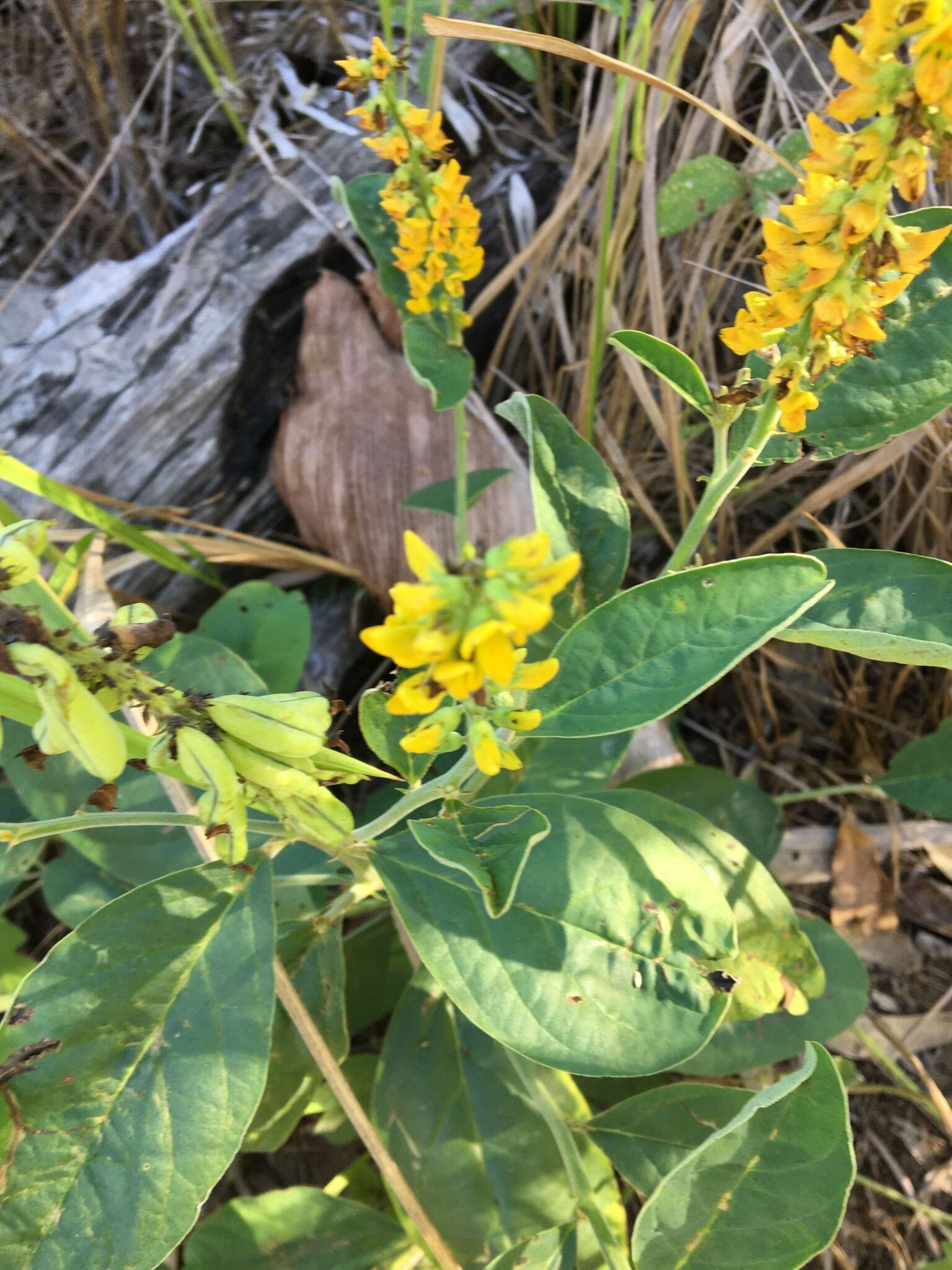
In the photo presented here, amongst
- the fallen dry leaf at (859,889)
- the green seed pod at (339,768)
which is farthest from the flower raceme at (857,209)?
the fallen dry leaf at (859,889)

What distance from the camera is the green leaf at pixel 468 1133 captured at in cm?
122

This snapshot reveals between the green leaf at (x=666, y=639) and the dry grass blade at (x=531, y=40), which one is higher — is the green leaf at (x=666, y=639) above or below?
below

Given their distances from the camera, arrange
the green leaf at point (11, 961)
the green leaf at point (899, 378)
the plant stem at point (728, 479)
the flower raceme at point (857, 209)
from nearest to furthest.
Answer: the flower raceme at point (857, 209) < the plant stem at point (728, 479) < the green leaf at point (899, 378) < the green leaf at point (11, 961)

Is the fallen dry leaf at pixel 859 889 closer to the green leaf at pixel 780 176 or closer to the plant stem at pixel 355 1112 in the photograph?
the plant stem at pixel 355 1112

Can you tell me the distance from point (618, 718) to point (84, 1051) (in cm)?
63

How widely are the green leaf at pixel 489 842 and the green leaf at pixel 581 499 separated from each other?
34 cm

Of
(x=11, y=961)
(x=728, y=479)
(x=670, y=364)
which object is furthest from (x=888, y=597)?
(x=11, y=961)

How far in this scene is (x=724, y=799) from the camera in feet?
4.88

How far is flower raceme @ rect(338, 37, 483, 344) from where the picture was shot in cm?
111

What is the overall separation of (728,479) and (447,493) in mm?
713

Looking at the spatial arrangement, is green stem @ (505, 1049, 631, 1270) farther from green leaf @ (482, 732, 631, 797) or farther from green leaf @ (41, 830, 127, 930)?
green leaf @ (41, 830, 127, 930)

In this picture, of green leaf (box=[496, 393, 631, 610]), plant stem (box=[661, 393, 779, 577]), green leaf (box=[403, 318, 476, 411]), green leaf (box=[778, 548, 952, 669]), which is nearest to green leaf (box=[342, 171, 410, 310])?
green leaf (box=[403, 318, 476, 411])

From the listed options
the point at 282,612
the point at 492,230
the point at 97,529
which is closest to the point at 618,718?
the point at 282,612

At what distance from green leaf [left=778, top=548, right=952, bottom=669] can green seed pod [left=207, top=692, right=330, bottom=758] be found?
1.59ft
